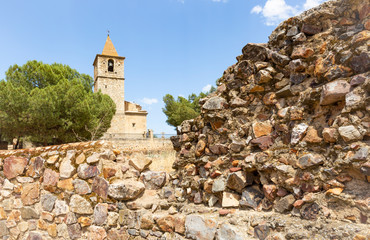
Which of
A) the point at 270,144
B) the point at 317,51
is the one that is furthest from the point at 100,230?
the point at 317,51

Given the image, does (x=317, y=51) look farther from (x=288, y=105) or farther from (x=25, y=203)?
(x=25, y=203)

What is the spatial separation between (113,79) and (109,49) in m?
3.93

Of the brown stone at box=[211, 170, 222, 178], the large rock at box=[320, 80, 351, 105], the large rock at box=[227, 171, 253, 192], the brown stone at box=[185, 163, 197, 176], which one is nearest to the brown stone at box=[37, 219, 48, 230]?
the brown stone at box=[185, 163, 197, 176]

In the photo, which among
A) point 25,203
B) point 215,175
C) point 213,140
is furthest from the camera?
point 25,203

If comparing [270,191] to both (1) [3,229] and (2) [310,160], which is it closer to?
(2) [310,160]

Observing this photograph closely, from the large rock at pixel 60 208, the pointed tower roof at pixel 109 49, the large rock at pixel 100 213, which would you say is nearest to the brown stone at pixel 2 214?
the large rock at pixel 60 208

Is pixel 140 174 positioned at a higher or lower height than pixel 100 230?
higher

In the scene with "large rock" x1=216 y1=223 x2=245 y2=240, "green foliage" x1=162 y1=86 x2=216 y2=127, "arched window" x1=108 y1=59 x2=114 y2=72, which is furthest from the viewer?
"arched window" x1=108 y1=59 x2=114 y2=72

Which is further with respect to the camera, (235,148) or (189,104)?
(189,104)

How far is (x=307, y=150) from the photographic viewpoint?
6.78 ft

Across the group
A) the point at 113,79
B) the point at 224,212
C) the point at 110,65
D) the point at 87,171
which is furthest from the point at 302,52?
the point at 110,65

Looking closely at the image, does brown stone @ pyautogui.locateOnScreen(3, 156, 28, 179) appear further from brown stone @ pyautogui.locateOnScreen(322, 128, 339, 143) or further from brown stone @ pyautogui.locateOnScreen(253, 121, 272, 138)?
brown stone @ pyautogui.locateOnScreen(322, 128, 339, 143)

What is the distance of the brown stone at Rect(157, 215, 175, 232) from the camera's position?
279 centimetres

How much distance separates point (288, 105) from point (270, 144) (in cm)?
39
